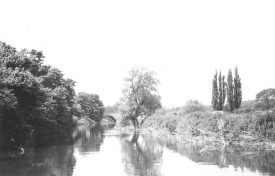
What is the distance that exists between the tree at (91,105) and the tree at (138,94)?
65.4 metres

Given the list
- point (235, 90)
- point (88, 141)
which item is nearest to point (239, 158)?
point (88, 141)

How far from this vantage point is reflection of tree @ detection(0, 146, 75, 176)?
2474cm

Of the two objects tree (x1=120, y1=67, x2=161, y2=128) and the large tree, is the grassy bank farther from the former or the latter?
tree (x1=120, y1=67, x2=161, y2=128)

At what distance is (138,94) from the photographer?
83.5 meters

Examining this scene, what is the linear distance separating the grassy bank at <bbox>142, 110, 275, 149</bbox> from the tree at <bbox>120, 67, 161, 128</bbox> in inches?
892

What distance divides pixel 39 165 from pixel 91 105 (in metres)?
126

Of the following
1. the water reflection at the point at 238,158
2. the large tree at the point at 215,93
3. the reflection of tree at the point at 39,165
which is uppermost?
the large tree at the point at 215,93

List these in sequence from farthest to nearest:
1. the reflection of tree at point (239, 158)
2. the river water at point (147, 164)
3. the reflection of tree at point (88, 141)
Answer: the reflection of tree at point (88, 141), the reflection of tree at point (239, 158), the river water at point (147, 164)

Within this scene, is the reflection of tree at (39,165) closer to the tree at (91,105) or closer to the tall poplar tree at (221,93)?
the tall poplar tree at (221,93)

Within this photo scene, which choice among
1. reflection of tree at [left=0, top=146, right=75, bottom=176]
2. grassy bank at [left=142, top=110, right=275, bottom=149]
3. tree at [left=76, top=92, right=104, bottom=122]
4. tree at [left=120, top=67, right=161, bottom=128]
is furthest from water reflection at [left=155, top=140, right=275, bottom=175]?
tree at [left=76, top=92, right=104, bottom=122]

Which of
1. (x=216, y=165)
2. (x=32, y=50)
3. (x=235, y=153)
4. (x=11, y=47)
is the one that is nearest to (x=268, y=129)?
(x=235, y=153)

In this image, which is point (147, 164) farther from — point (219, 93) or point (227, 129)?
point (219, 93)

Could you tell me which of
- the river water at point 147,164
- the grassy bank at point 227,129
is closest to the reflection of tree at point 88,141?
the river water at point 147,164

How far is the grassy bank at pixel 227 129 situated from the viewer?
121ft
